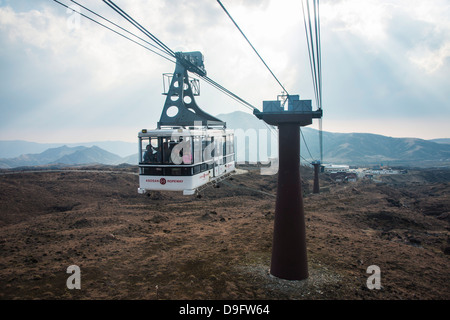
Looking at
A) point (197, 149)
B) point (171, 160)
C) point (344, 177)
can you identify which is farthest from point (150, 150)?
point (344, 177)

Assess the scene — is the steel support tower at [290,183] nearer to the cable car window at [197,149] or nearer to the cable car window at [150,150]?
the cable car window at [197,149]

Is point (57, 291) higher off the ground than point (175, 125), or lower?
lower

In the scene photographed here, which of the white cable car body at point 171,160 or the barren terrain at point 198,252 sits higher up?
the white cable car body at point 171,160

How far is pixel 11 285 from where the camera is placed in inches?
418

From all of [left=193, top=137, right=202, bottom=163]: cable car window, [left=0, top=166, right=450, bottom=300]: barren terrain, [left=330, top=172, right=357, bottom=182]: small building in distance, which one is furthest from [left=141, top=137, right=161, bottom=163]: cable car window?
[left=330, top=172, right=357, bottom=182]: small building in distance

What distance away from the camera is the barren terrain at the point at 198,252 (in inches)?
424

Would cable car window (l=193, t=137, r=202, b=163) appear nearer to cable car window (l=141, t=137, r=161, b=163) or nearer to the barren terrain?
cable car window (l=141, t=137, r=161, b=163)

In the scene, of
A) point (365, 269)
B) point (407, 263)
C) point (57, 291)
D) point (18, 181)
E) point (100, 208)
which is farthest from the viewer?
point (18, 181)

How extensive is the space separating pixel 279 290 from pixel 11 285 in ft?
31.9

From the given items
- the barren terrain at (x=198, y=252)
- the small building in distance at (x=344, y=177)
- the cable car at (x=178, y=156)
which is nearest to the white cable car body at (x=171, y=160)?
the cable car at (x=178, y=156)

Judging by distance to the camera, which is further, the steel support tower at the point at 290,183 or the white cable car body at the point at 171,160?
the white cable car body at the point at 171,160

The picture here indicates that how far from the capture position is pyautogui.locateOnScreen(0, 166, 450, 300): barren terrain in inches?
424

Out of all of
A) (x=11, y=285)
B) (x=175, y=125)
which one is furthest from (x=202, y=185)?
(x=11, y=285)
